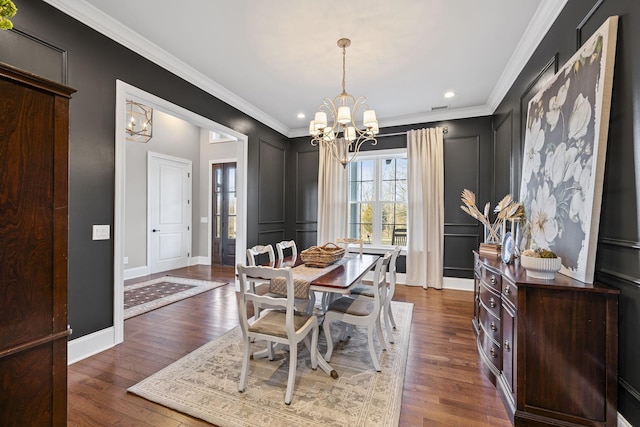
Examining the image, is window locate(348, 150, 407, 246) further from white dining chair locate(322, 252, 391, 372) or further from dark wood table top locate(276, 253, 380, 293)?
white dining chair locate(322, 252, 391, 372)

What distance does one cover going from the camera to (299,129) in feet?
18.9

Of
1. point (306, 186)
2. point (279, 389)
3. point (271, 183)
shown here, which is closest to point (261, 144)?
point (271, 183)

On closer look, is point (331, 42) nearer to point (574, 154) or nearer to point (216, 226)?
point (574, 154)

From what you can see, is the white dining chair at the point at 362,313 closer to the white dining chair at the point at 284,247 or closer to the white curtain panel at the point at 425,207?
the white dining chair at the point at 284,247

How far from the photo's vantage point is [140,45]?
2818mm

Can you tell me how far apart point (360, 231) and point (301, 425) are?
160 inches

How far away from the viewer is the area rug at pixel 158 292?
12.2 feet

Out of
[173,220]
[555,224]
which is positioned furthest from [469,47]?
Answer: [173,220]

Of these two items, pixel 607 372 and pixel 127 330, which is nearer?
pixel 607 372

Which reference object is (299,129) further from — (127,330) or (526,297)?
(526,297)

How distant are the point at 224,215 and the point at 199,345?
4.22 meters

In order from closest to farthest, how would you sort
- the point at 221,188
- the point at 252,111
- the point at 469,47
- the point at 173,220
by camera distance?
1. the point at 469,47
2. the point at 252,111
3. the point at 173,220
4. the point at 221,188

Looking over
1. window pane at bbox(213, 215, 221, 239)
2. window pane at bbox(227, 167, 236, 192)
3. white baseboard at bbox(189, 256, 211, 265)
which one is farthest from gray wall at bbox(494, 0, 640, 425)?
white baseboard at bbox(189, 256, 211, 265)

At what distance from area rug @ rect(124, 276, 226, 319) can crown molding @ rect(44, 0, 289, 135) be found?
2898 millimetres
